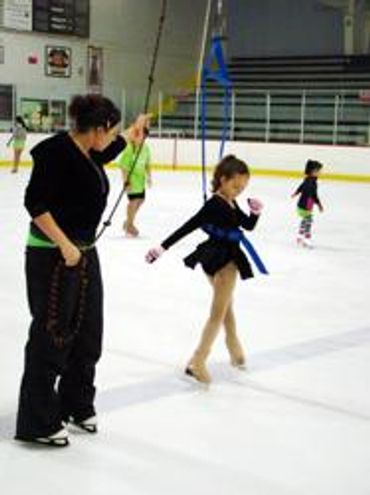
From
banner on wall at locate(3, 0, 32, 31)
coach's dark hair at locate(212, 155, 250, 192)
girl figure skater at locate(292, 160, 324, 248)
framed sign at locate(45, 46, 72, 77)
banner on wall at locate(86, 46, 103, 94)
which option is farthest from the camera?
banner on wall at locate(86, 46, 103, 94)

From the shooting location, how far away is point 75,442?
3.50m

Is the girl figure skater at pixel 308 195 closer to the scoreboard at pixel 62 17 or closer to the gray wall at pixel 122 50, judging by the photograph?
the gray wall at pixel 122 50

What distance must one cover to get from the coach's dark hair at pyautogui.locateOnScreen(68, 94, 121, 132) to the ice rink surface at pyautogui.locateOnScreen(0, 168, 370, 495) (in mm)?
1213

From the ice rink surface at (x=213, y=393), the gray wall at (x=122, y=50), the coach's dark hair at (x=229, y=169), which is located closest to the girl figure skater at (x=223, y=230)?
the coach's dark hair at (x=229, y=169)

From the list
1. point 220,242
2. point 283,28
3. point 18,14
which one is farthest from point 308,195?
point 283,28

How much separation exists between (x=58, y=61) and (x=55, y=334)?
23.5 m

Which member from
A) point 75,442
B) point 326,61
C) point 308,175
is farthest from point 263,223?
point 326,61

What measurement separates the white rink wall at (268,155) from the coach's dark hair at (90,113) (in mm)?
17187

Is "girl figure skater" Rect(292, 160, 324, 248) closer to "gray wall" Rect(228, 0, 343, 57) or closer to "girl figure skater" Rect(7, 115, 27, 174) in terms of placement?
"girl figure skater" Rect(7, 115, 27, 174)

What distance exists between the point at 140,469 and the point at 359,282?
4.64 meters

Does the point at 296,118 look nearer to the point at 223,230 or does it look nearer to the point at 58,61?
the point at 58,61

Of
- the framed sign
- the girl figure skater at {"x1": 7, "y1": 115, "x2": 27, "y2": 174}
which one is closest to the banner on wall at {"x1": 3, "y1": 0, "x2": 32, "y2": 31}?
the framed sign

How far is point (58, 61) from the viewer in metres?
25.9

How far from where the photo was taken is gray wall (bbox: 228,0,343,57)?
28156mm
